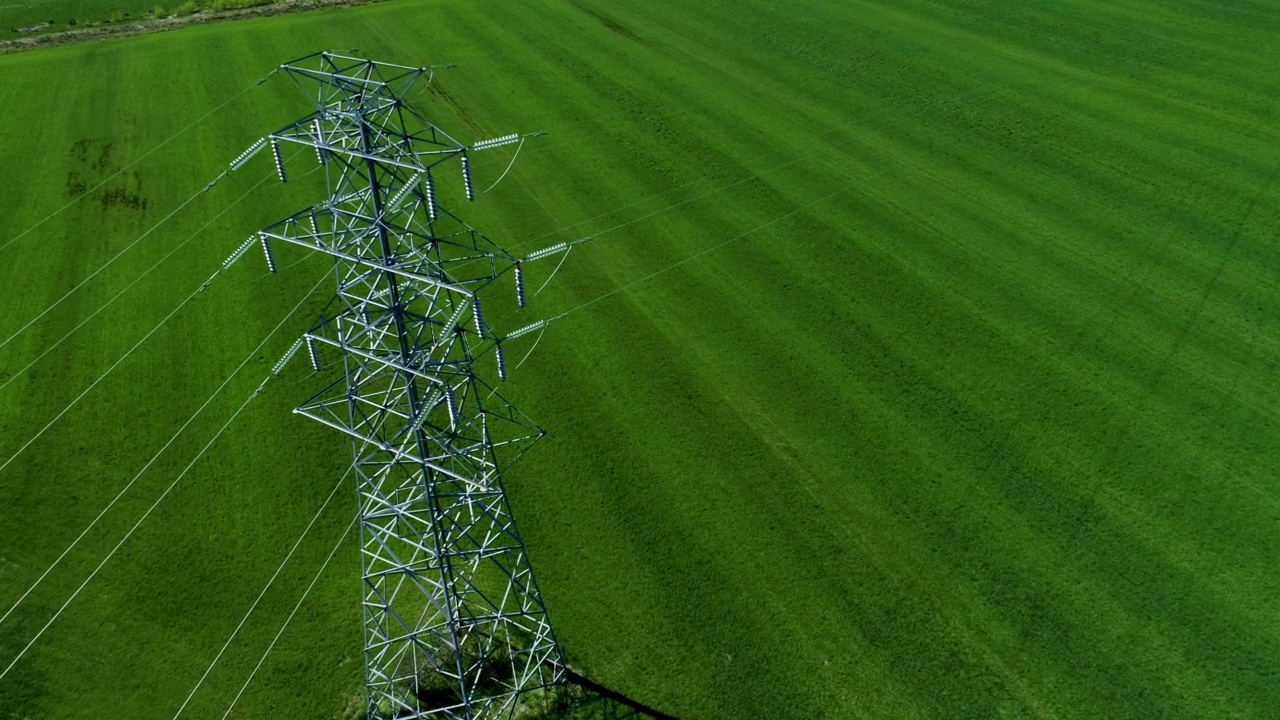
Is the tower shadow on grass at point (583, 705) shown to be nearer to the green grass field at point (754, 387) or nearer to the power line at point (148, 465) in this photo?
the green grass field at point (754, 387)

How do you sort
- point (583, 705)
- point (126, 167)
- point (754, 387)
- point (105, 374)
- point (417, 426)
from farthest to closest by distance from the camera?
point (126, 167)
point (754, 387)
point (105, 374)
point (583, 705)
point (417, 426)

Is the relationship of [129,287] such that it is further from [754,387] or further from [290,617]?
[754,387]

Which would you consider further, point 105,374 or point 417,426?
point 105,374

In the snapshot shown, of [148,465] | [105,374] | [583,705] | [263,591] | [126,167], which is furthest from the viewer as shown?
[126,167]

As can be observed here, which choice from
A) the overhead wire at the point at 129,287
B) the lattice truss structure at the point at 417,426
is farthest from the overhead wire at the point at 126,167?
the lattice truss structure at the point at 417,426

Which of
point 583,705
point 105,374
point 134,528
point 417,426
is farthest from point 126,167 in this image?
point 583,705

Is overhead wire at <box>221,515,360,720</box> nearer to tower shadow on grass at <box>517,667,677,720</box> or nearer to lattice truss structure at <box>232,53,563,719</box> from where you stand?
lattice truss structure at <box>232,53,563,719</box>

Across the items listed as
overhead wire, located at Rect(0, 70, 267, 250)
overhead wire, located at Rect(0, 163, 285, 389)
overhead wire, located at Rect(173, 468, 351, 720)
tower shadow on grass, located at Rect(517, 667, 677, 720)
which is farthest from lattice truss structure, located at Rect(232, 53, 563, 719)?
overhead wire, located at Rect(0, 70, 267, 250)
